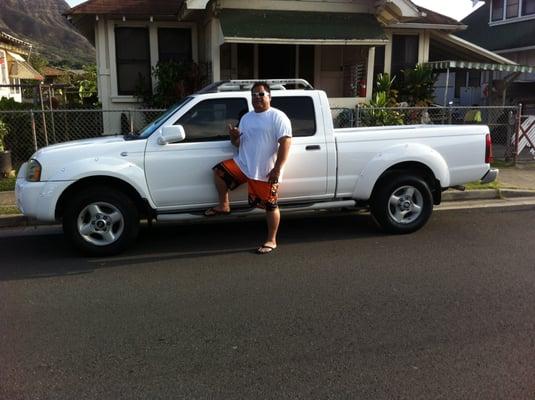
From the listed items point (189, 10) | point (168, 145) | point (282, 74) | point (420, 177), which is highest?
point (189, 10)

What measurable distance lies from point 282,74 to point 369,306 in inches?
471

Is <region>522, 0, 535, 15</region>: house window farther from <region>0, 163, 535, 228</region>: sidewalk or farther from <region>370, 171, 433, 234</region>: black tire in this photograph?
<region>370, 171, 433, 234</region>: black tire

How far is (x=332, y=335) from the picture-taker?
3.98 m

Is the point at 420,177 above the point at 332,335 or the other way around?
above

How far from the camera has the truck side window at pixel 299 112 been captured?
6.51 metres

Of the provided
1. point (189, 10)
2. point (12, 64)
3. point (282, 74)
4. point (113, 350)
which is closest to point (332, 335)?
point (113, 350)

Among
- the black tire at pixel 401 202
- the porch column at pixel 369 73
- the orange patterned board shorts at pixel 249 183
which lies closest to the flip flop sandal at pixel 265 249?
the orange patterned board shorts at pixel 249 183

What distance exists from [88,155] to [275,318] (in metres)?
2.93

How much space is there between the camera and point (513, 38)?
70.6 ft

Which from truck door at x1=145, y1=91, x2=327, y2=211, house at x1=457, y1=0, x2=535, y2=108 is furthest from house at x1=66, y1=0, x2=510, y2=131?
truck door at x1=145, y1=91, x2=327, y2=211

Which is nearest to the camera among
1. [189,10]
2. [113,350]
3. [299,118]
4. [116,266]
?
[113,350]

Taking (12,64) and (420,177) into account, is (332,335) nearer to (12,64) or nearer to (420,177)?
(420,177)

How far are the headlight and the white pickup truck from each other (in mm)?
16

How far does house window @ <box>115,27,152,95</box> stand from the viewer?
46.6 ft
